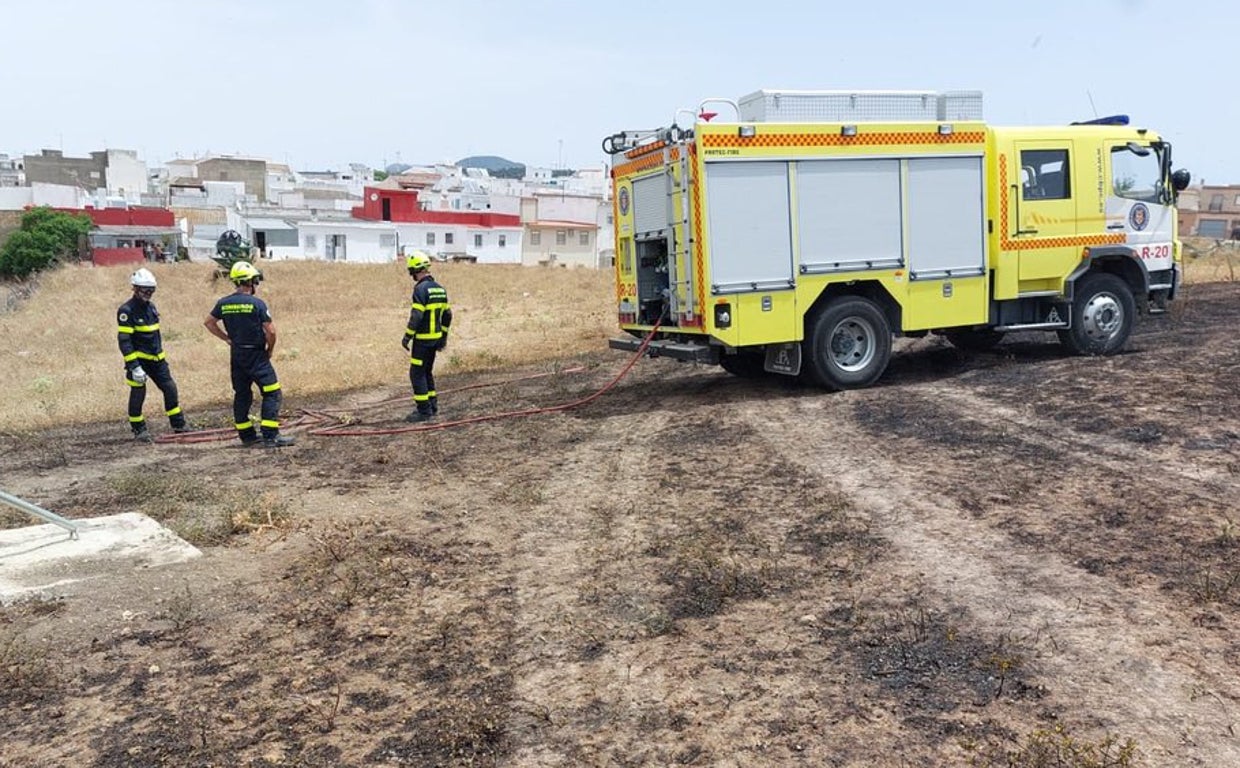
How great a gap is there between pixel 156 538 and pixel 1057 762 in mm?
5135

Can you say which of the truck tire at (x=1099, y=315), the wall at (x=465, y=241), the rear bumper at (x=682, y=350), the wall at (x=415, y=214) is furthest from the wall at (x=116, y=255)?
the truck tire at (x=1099, y=315)

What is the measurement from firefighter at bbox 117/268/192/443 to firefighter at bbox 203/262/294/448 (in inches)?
35.4

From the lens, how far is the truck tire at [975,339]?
12.3m

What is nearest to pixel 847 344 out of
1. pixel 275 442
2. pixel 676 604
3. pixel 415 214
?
pixel 275 442

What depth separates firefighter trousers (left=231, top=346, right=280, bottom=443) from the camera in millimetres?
9047

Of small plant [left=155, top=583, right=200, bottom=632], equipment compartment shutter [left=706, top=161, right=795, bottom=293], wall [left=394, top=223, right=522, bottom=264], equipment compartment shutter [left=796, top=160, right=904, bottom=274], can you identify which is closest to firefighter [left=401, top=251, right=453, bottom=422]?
equipment compartment shutter [left=706, top=161, right=795, bottom=293]

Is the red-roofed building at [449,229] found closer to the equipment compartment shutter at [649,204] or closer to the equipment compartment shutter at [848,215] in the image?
the equipment compartment shutter at [649,204]

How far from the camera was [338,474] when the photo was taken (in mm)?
7926

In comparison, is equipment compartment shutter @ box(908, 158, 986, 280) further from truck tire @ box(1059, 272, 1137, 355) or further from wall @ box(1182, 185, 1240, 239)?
wall @ box(1182, 185, 1240, 239)

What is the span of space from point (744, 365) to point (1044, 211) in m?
3.78

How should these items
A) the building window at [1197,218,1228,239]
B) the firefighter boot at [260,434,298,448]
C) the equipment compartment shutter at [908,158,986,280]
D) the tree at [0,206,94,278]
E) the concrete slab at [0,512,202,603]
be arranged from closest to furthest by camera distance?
the concrete slab at [0,512,202,603]
the firefighter boot at [260,434,298,448]
the equipment compartment shutter at [908,158,986,280]
the tree at [0,206,94,278]
the building window at [1197,218,1228,239]

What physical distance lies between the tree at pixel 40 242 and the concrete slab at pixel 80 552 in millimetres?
62383

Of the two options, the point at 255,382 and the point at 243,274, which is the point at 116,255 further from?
the point at 255,382

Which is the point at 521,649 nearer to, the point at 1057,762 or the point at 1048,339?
the point at 1057,762
